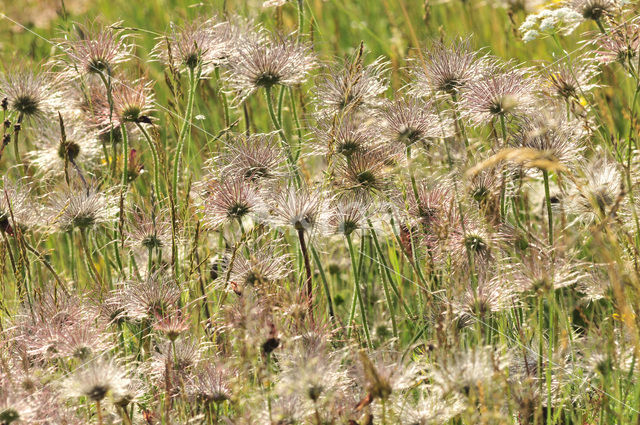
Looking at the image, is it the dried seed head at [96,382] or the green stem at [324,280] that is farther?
the green stem at [324,280]

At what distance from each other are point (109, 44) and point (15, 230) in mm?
863

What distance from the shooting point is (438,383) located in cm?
221

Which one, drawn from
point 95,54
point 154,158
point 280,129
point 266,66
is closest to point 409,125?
point 280,129

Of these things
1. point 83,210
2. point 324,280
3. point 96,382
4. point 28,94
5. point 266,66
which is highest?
point 28,94

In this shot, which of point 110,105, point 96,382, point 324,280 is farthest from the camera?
point 110,105

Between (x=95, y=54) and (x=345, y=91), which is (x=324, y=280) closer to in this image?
(x=345, y=91)

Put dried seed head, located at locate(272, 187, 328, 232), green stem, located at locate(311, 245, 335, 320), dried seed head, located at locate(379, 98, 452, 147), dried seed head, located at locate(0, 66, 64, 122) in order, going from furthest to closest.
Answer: dried seed head, located at locate(0, 66, 64, 122)
dried seed head, located at locate(379, 98, 452, 147)
green stem, located at locate(311, 245, 335, 320)
dried seed head, located at locate(272, 187, 328, 232)

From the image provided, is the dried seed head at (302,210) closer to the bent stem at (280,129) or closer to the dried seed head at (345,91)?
the bent stem at (280,129)

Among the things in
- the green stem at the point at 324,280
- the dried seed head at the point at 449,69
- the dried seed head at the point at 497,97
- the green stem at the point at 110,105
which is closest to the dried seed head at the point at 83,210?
the green stem at the point at 110,105

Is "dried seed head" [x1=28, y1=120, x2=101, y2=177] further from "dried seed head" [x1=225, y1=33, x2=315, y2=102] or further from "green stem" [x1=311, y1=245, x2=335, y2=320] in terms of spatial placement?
"green stem" [x1=311, y1=245, x2=335, y2=320]

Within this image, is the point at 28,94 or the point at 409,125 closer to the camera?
the point at 409,125

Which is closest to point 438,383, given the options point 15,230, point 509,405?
point 509,405

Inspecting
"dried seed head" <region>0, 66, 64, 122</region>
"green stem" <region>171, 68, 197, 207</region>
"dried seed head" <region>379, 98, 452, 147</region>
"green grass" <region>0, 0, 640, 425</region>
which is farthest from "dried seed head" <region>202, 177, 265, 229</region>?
"dried seed head" <region>0, 66, 64, 122</region>

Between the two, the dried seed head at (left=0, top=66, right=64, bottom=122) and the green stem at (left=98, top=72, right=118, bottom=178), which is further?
the dried seed head at (left=0, top=66, right=64, bottom=122)
